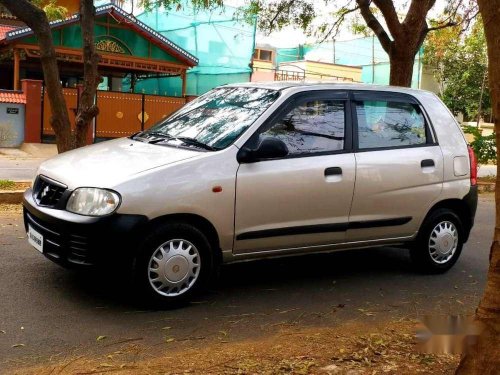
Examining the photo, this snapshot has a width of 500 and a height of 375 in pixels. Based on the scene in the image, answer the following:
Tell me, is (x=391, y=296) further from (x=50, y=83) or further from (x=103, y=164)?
(x=50, y=83)

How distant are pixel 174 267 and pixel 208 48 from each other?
22.9 metres

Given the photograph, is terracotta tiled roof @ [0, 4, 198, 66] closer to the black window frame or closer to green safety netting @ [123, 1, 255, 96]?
green safety netting @ [123, 1, 255, 96]

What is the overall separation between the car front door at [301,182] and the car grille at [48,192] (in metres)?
1.36

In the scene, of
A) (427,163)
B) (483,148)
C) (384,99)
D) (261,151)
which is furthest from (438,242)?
(483,148)

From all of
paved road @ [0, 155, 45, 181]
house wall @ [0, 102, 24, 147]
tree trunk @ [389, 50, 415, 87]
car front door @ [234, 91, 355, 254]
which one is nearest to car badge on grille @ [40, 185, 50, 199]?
car front door @ [234, 91, 355, 254]

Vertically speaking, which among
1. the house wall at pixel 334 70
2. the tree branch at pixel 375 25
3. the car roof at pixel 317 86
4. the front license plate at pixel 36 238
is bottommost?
the front license plate at pixel 36 238

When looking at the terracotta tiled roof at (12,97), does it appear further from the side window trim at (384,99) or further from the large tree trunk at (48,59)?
the side window trim at (384,99)

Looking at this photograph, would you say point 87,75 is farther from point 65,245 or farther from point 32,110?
point 32,110

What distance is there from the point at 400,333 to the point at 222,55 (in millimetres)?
23101

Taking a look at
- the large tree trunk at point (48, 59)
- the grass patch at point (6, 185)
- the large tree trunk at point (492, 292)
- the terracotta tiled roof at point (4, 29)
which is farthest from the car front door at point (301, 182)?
the terracotta tiled roof at point (4, 29)

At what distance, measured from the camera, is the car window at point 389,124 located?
5.69m

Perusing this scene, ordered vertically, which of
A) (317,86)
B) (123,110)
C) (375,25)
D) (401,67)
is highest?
(375,25)

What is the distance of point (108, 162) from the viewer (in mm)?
4770

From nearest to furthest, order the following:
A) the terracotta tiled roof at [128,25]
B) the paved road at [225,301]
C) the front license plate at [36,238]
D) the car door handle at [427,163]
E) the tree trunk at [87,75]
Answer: the paved road at [225,301]
the front license plate at [36,238]
the car door handle at [427,163]
the tree trunk at [87,75]
the terracotta tiled roof at [128,25]
